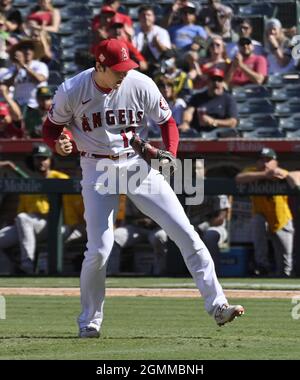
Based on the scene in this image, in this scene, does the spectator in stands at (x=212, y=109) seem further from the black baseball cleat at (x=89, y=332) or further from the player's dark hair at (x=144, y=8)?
the black baseball cleat at (x=89, y=332)

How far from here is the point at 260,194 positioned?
13078 mm

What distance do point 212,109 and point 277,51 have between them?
1733 millimetres

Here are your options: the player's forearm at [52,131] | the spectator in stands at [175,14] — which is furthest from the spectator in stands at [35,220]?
the player's forearm at [52,131]

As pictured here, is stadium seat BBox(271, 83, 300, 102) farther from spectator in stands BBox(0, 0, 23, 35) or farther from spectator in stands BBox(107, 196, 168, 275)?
spectator in stands BBox(0, 0, 23, 35)

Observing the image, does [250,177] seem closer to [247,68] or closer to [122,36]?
[247,68]

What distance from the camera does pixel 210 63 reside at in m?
15.4

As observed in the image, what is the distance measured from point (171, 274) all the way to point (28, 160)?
274cm

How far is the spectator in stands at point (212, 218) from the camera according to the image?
13.0 metres

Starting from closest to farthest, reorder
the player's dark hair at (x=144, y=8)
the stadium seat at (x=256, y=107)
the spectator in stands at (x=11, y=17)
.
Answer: the stadium seat at (x=256, y=107) < the player's dark hair at (x=144, y=8) < the spectator in stands at (x=11, y=17)

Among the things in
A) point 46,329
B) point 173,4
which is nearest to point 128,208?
point 173,4

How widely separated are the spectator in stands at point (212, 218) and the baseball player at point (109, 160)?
19.7 feet

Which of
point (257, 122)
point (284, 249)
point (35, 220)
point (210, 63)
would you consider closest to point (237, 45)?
point (210, 63)

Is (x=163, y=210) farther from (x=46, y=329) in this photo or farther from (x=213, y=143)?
(x=213, y=143)

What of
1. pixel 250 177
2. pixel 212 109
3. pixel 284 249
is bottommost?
pixel 284 249
